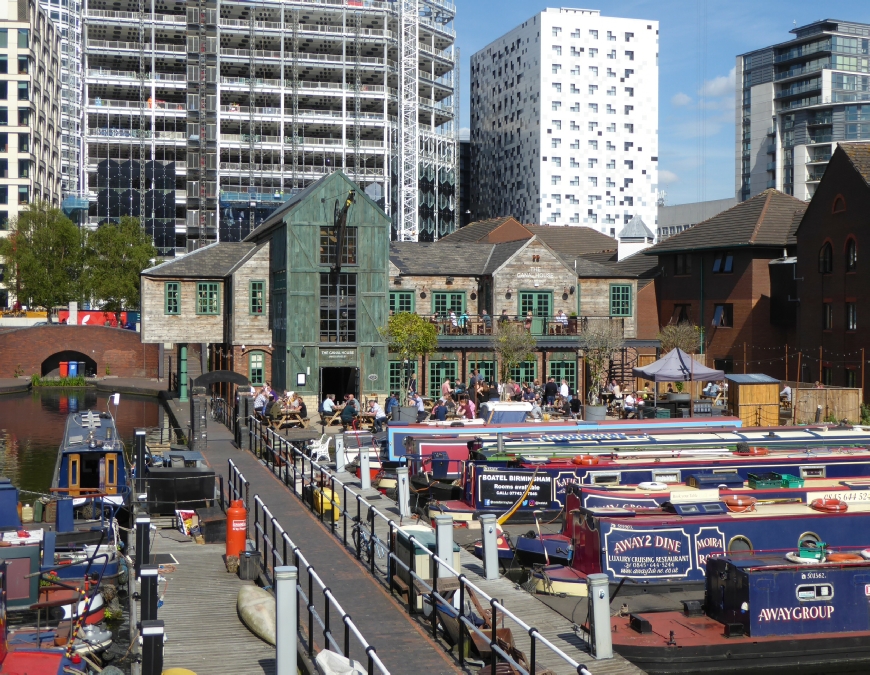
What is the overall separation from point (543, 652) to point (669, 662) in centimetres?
227

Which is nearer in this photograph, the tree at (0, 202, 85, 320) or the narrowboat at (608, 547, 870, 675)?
the narrowboat at (608, 547, 870, 675)

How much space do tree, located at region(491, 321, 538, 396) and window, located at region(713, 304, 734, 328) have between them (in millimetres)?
12732

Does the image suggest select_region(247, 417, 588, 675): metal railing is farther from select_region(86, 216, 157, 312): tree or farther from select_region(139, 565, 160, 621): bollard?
select_region(86, 216, 157, 312): tree

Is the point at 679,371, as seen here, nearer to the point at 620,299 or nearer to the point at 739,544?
the point at 620,299

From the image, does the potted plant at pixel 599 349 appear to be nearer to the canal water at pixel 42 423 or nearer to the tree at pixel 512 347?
the tree at pixel 512 347

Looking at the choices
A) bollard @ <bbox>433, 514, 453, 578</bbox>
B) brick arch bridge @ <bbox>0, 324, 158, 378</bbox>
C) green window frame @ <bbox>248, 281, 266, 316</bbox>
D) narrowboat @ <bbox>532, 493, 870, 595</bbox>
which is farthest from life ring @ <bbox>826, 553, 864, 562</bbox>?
brick arch bridge @ <bbox>0, 324, 158, 378</bbox>

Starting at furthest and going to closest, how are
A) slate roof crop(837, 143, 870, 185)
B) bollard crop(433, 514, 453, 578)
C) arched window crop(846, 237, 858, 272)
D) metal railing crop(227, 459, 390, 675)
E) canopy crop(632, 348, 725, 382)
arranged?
arched window crop(846, 237, 858, 272) → slate roof crop(837, 143, 870, 185) → canopy crop(632, 348, 725, 382) → bollard crop(433, 514, 453, 578) → metal railing crop(227, 459, 390, 675)

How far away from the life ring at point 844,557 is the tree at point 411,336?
2525 centimetres

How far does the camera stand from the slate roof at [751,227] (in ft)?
170

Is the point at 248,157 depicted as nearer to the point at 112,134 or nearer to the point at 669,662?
the point at 112,134

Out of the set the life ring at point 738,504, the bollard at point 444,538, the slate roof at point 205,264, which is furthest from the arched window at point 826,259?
the bollard at point 444,538

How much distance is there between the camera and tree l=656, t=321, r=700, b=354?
164ft

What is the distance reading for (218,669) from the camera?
47.1 feet

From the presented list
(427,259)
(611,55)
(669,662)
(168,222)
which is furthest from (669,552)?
(611,55)
